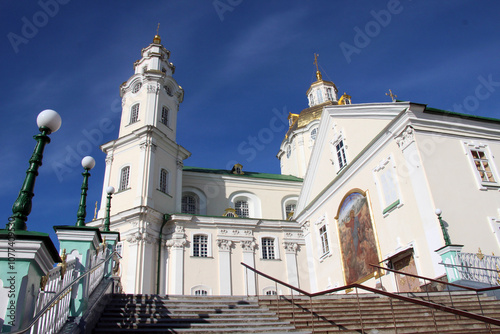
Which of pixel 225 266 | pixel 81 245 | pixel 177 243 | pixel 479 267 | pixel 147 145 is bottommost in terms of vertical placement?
pixel 81 245

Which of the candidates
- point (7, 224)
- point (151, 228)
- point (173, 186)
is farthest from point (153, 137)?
point (7, 224)

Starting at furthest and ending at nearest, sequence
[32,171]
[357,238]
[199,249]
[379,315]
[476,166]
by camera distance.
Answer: [199,249] → [357,238] → [476,166] → [379,315] → [32,171]

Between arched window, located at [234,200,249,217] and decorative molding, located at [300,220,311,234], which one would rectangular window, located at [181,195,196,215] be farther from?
decorative molding, located at [300,220,311,234]

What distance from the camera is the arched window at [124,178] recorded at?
93.2 ft

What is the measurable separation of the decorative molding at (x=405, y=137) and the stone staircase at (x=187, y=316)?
9919 millimetres

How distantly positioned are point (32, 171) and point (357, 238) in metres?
16.9

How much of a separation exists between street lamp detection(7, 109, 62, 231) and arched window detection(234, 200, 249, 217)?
2837 cm

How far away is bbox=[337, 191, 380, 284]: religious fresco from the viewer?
18719 millimetres

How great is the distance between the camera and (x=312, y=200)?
25.6 metres

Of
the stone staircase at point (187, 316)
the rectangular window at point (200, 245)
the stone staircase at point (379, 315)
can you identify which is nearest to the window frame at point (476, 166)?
the stone staircase at point (379, 315)

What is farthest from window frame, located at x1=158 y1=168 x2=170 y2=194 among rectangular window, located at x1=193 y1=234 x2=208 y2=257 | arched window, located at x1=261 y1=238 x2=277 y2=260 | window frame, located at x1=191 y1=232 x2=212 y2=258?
arched window, located at x1=261 y1=238 x2=277 y2=260

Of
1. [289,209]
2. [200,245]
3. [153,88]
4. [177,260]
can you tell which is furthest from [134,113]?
[289,209]

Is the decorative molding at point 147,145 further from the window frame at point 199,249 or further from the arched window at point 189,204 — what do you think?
the window frame at point 199,249

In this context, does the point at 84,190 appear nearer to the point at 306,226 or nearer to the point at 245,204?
the point at 306,226
